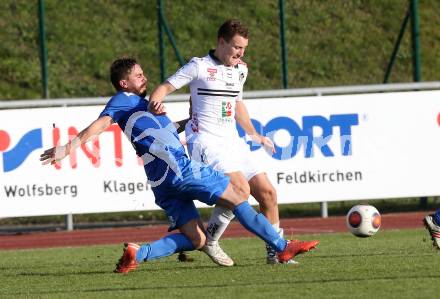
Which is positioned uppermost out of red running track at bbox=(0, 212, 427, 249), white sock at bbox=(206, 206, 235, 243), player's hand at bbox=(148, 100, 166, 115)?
player's hand at bbox=(148, 100, 166, 115)

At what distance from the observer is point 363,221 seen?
11.0m

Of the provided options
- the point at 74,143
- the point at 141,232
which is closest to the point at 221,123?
the point at 74,143

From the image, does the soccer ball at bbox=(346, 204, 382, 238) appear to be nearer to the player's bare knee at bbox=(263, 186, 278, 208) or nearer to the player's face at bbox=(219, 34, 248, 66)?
the player's bare knee at bbox=(263, 186, 278, 208)

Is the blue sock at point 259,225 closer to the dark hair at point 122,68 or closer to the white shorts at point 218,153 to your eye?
the white shorts at point 218,153

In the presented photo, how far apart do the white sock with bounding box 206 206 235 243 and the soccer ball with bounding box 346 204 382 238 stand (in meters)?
1.42

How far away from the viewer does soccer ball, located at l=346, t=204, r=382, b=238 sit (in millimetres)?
10992

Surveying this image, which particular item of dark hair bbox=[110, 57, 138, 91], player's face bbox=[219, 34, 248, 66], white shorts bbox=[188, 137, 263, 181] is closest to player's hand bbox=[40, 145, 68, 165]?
dark hair bbox=[110, 57, 138, 91]

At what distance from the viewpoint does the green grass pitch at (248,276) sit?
26.9ft

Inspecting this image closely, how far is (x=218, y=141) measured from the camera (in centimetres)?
1007

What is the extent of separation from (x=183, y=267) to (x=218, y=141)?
1.24 meters

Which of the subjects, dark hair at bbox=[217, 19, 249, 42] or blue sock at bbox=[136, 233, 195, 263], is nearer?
blue sock at bbox=[136, 233, 195, 263]

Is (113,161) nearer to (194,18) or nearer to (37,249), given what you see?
(37,249)

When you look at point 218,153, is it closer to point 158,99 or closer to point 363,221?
point 158,99

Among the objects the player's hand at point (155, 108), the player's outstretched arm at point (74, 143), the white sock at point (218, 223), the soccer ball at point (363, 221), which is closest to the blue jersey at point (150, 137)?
the player's outstretched arm at point (74, 143)
